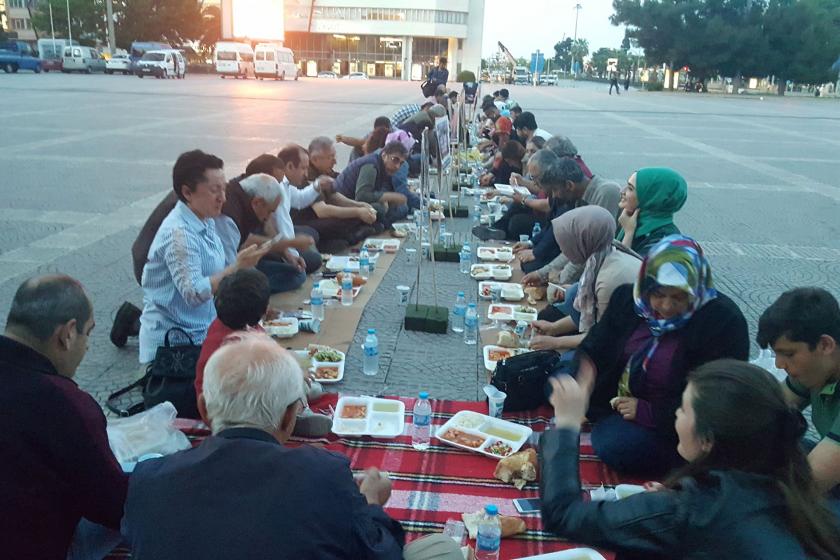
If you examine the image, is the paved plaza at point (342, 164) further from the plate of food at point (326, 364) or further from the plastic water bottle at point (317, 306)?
the plastic water bottle at point (317, 306)

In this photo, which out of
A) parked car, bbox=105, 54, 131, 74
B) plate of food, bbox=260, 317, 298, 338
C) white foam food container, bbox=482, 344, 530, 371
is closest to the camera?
white foam food container, bbox=482, 344, 530, 371

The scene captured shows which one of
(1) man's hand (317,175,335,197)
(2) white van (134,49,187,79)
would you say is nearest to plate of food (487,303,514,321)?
(1) man's hand (317,175,335,197)

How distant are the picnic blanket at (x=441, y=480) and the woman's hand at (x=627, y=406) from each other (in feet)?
1.12

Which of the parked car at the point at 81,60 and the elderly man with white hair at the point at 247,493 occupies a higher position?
the parked car at the point at 81,60

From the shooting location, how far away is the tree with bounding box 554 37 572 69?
416 feet

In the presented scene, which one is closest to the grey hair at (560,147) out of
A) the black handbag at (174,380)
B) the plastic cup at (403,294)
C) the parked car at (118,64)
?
the plastic cup at (403,294)

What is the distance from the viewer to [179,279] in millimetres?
4188

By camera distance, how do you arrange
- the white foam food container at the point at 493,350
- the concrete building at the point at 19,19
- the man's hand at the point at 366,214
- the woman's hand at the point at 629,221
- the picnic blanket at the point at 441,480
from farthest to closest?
the concrete building at the point at 19,19 < the man's hand at the point at 366,214 < the woman's hand at the point at 629,221 < the white foam food container at the point at 493,350 < the picnic blanket at the point at 441,480

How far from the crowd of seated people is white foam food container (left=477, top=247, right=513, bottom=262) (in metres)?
2.82

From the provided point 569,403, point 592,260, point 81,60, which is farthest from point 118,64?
point 569,403

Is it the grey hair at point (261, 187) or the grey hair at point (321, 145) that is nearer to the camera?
the grey hair at point (261, 187)

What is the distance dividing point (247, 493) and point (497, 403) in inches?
103

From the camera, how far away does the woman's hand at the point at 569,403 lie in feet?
7.36

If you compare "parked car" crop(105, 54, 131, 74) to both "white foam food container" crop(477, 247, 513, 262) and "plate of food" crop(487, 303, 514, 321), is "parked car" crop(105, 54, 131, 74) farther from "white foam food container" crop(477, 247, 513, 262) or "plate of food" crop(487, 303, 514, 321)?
"plate of food" crop(487, 303, 514, 321)
